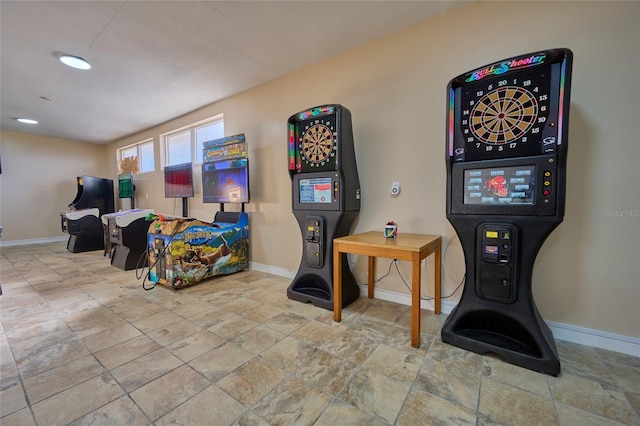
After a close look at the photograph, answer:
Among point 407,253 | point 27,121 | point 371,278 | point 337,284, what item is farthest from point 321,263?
point 27,121

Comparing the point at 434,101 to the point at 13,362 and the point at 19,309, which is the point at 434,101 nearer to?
the point at 13,362

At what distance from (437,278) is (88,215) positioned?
666cm

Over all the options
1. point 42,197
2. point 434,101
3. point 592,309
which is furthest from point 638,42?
point 42,197

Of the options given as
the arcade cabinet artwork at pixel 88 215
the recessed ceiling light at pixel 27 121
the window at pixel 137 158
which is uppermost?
the recessed ceiling light at pixel 27 121

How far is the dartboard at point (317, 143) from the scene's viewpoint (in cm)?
237

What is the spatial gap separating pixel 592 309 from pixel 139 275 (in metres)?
4.69

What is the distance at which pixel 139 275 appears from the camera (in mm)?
3518

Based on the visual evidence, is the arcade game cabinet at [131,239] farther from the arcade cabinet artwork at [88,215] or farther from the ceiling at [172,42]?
the arcade cabinet artwork at [88,215]

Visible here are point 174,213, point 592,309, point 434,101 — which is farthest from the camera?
point 174,213

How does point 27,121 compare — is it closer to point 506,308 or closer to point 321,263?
point 321,263

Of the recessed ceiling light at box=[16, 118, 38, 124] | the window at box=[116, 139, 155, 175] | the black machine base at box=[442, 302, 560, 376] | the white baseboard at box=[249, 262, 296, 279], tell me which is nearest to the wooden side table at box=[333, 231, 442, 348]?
the black machine base at box=[442, 302, 560, 376]

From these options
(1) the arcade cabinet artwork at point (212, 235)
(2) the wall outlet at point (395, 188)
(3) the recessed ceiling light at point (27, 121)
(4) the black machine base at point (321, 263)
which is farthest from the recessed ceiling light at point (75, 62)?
(2) the wall outlet at point (395, 188)

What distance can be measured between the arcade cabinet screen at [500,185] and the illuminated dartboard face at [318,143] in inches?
44.8

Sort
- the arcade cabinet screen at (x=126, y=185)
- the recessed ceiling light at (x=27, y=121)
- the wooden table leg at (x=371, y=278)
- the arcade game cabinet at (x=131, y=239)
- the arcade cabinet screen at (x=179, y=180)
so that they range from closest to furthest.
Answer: the wooden table leg at (x=371, y=278) < the arcade game cabinet at (x=131, y=239) < the arcade cabinet screen at (x=179, y=180) < the recessed ceiling light at (x=27, y=121) < the arcade cabinet screen at (x=126, y=185)
